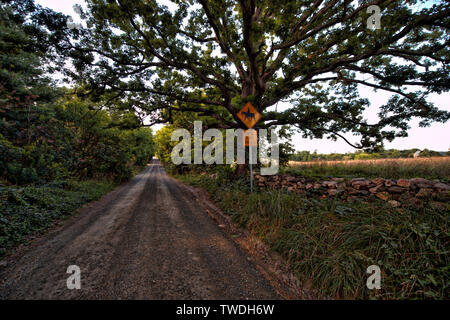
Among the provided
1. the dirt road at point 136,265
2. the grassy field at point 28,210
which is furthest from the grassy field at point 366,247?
the grassy field at point 28,210

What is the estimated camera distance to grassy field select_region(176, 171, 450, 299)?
1.72 metres

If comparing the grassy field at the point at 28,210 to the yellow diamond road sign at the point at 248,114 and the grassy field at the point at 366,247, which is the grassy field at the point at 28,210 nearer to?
the grassy field at the point at 366,247

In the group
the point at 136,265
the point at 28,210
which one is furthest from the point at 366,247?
the point at 28,210

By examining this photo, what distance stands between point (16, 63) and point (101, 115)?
389 centimetres

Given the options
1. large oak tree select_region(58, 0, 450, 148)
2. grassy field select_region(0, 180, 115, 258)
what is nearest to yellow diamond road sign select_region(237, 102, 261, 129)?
large oak tree select_region(58, 0, 450, 148)

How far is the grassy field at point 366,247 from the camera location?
5.65 ft

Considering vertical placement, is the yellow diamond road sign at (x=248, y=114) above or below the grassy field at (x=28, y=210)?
above

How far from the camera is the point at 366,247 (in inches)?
85.0

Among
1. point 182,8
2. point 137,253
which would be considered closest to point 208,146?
point 182,8

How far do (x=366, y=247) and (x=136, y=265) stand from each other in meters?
3.50

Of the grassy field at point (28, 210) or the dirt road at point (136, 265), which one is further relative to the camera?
the grassy field at point (28, 210)

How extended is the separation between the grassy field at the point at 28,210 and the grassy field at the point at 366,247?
518cm

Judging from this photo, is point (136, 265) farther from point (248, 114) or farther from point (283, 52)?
point (283, 52)
